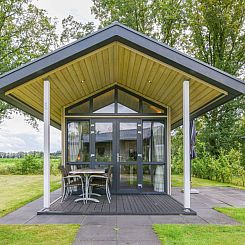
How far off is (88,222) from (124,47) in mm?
3287

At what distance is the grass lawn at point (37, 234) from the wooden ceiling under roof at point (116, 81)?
8.59 ft

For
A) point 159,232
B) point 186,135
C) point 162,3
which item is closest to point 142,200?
point 186,135

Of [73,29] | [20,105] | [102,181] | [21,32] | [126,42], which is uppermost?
[73,29]

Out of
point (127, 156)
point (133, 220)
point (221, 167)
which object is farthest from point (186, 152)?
point (221, 167)

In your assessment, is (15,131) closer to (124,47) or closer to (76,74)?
(76,74)

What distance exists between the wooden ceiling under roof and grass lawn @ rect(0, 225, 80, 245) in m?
2.62

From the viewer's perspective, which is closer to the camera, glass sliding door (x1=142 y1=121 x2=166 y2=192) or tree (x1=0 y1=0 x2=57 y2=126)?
glass sliding door (x1=142 y1=121 x2=166 y2=192)

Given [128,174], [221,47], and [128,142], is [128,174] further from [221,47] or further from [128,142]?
[221,47]

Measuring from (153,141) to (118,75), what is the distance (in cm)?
215

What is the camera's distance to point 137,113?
882 centimetres

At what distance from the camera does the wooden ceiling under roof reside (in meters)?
6.38

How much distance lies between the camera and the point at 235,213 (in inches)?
241

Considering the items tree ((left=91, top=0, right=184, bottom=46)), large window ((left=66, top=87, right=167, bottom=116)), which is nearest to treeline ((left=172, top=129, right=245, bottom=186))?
large window ((left=66, top=87, right=167, bottom=116))

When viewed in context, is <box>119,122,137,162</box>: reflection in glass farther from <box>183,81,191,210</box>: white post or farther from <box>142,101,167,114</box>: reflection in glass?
<box>183,81,191,210</box>: white post
